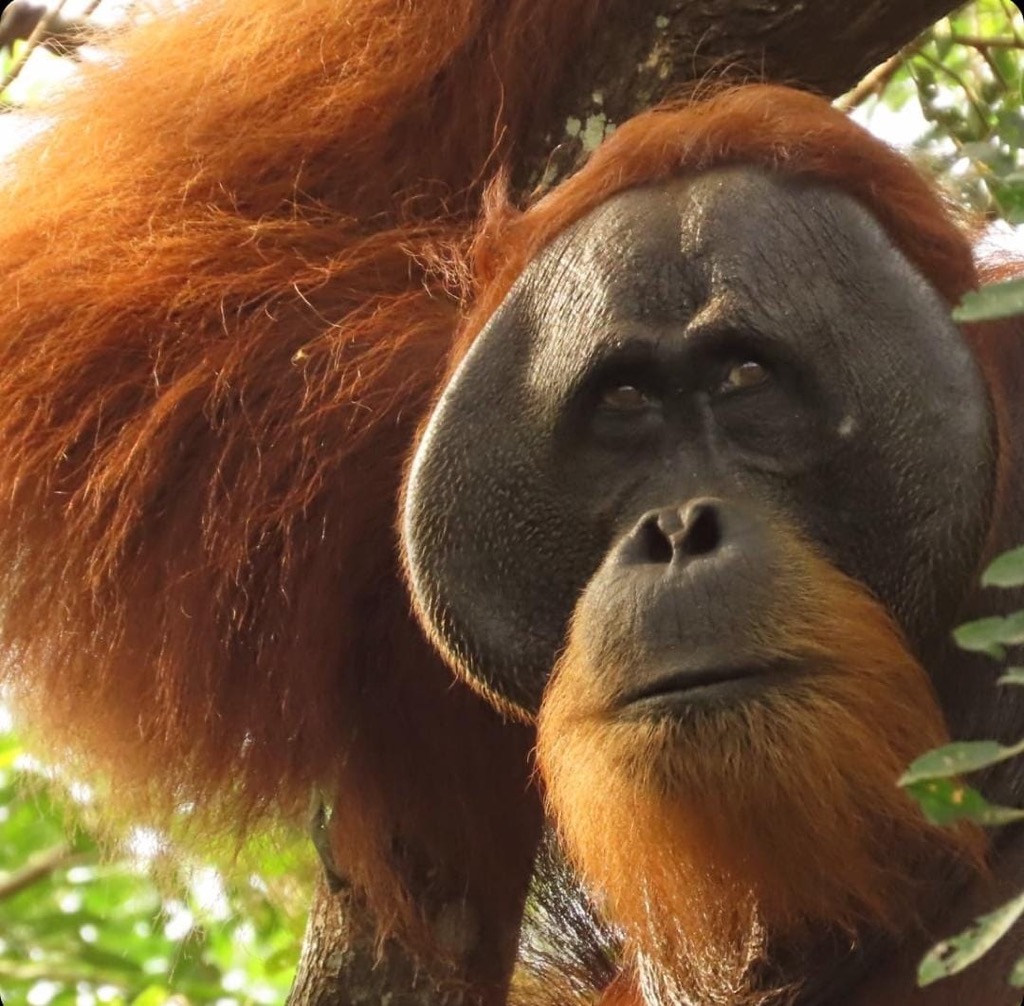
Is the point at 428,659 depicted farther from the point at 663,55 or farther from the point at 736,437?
the point at 663,55

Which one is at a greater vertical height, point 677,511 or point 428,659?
point 677,511

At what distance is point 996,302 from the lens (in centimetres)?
175

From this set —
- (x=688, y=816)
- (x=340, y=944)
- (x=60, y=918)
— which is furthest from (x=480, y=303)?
(x=60, y=918)

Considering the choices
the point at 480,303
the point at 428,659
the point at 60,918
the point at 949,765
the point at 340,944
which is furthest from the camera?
the point at 60,918

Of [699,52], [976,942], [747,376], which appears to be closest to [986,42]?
[699,52]

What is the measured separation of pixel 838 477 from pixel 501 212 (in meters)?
0.81

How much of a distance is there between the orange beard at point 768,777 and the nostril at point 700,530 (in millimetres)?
107

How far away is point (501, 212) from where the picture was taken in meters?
3.01

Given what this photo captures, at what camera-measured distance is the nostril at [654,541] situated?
2404 millimetres

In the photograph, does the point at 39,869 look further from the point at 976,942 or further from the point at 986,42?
the point at 976,942

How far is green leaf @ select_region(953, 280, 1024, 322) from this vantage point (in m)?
1.75

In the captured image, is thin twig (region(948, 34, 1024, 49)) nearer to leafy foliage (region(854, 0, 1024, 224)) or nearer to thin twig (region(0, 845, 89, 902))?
leafy foliage (region(854, 0, 1024, 224))

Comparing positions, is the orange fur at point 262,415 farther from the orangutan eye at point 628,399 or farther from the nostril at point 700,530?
the nostril at point 700,530

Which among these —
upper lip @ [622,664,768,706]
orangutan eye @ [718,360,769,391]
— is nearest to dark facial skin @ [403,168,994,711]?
orangutan eye @ [718,360,769,391]
